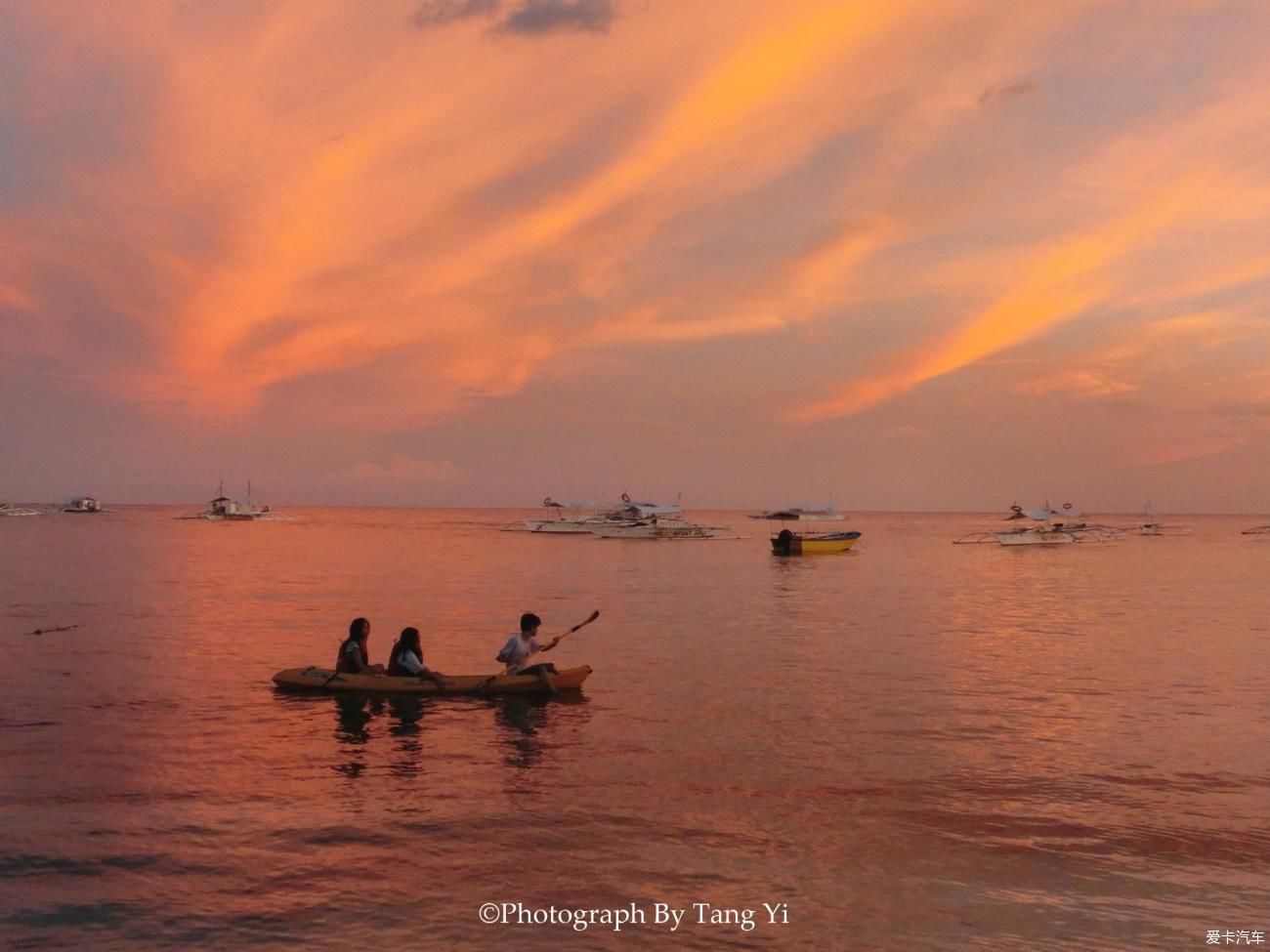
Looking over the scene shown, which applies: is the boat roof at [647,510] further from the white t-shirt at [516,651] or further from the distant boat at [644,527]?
the white t-shirt at [516,651]

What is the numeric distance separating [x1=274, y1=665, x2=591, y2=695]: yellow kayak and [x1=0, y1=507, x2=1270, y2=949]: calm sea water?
0.47 metres

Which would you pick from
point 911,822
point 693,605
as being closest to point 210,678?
point 911,822

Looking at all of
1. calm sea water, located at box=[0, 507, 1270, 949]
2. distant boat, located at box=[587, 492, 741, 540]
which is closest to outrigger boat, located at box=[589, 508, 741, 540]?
distant boat, located at box=[587, 492, 741, 540]

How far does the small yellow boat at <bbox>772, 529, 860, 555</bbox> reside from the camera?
91312 millimetres

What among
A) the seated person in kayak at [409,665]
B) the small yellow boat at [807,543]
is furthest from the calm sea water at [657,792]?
the small yellow boat at [807,543]

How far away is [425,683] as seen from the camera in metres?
22.6

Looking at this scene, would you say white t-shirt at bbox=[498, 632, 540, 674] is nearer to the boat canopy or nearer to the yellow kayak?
the yellow kayak

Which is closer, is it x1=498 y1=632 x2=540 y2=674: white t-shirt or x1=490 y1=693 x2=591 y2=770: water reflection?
x1=490 y1=693 x2=591 y2=770: water reflection

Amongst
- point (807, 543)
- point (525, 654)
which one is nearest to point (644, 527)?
point (807, 543)

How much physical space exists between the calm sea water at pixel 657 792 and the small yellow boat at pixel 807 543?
52287 millimetres

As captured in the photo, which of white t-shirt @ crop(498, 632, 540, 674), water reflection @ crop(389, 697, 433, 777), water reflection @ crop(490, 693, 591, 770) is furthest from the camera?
white t-shirt @ crop(498, 632, 540, 674)

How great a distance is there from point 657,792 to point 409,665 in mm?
8928

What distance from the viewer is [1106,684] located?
26.8m

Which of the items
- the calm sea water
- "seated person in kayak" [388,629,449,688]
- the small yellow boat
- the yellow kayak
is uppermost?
the small yellow boat
